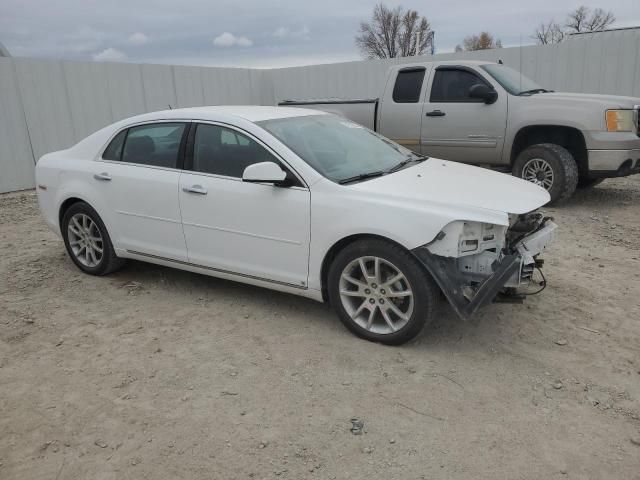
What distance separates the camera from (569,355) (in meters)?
3.64

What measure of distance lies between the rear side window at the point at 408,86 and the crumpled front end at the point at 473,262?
16.9 feet

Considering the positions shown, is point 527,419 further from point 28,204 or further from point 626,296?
point 28,204

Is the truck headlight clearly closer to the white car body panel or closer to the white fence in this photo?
the white car body panel

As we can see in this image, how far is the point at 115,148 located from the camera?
4.98 m

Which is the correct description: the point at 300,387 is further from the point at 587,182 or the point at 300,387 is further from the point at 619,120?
the point at 587,182

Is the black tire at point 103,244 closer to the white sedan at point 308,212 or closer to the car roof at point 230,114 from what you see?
the white sedan at point 308,212

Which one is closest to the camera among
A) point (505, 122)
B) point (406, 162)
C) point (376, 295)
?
point (376, 295)

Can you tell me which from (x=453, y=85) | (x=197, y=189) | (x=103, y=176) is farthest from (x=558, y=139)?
(x=103, y=176)

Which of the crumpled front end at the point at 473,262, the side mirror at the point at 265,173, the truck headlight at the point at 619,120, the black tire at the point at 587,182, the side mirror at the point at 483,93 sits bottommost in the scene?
the black tire at the point at 587,182

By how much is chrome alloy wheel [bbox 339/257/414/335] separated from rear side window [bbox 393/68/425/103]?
5320mm

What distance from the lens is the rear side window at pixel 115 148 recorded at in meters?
4.96

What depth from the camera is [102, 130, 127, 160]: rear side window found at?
4955 millimetres

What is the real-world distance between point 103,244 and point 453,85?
5515mm

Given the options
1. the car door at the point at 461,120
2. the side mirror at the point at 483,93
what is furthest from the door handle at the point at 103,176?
the side mirror at the point at 483,93
